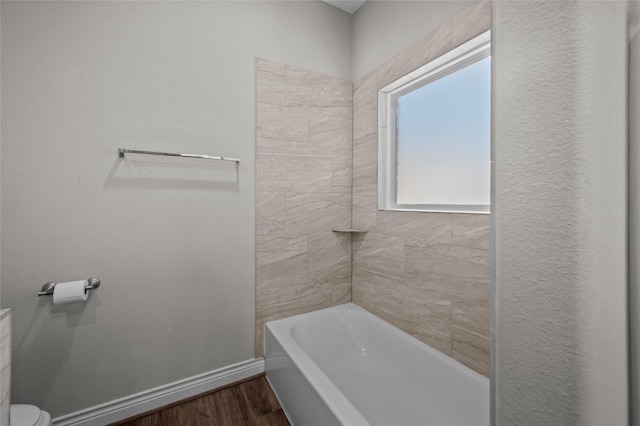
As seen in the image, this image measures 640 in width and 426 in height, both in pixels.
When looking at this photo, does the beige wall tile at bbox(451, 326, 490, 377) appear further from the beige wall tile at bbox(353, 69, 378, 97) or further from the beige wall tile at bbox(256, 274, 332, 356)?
the beige wall tile at bbox(353, 69, 378, 97)

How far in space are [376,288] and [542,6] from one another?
170cm

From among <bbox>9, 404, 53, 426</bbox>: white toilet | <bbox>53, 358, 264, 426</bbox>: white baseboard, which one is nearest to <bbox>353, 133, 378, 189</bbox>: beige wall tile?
<bbox>53, 358, 264, 426</bbox>: white baseboard

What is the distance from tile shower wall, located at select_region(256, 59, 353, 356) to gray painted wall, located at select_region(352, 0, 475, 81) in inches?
9.6

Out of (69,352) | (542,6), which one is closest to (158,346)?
(69,352)

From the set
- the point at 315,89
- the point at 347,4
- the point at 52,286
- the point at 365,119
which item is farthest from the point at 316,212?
the point at 347,4

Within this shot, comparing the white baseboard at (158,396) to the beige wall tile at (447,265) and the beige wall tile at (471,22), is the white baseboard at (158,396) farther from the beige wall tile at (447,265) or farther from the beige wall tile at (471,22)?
the beige wall tile at (471,22)

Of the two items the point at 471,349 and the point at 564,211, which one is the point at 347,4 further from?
the point at 471,349

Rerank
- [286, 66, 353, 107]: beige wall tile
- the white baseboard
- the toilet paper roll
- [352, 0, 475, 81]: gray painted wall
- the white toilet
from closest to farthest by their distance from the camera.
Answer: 1. the white toilet
2. the toilet paper roll
3. the white baseboard
4. [352, 0, 475, 81]: gray painted wall
5. [286, 66, 353, 107]: beige wall tile

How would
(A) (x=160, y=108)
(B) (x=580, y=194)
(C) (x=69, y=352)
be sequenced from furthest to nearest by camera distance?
(A) (x=160, y=108) < (C) (x=69, y=352) < (B) (x=580, y=194)

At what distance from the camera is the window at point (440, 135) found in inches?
53.2

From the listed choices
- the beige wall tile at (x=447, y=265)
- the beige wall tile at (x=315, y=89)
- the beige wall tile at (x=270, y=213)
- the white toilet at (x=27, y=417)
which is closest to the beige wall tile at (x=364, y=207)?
the beige wall tile at (x=447, y=265)

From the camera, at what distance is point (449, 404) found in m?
1.29

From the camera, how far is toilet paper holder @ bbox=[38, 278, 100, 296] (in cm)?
119

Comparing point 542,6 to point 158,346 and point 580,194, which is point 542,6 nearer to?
point 580,194
